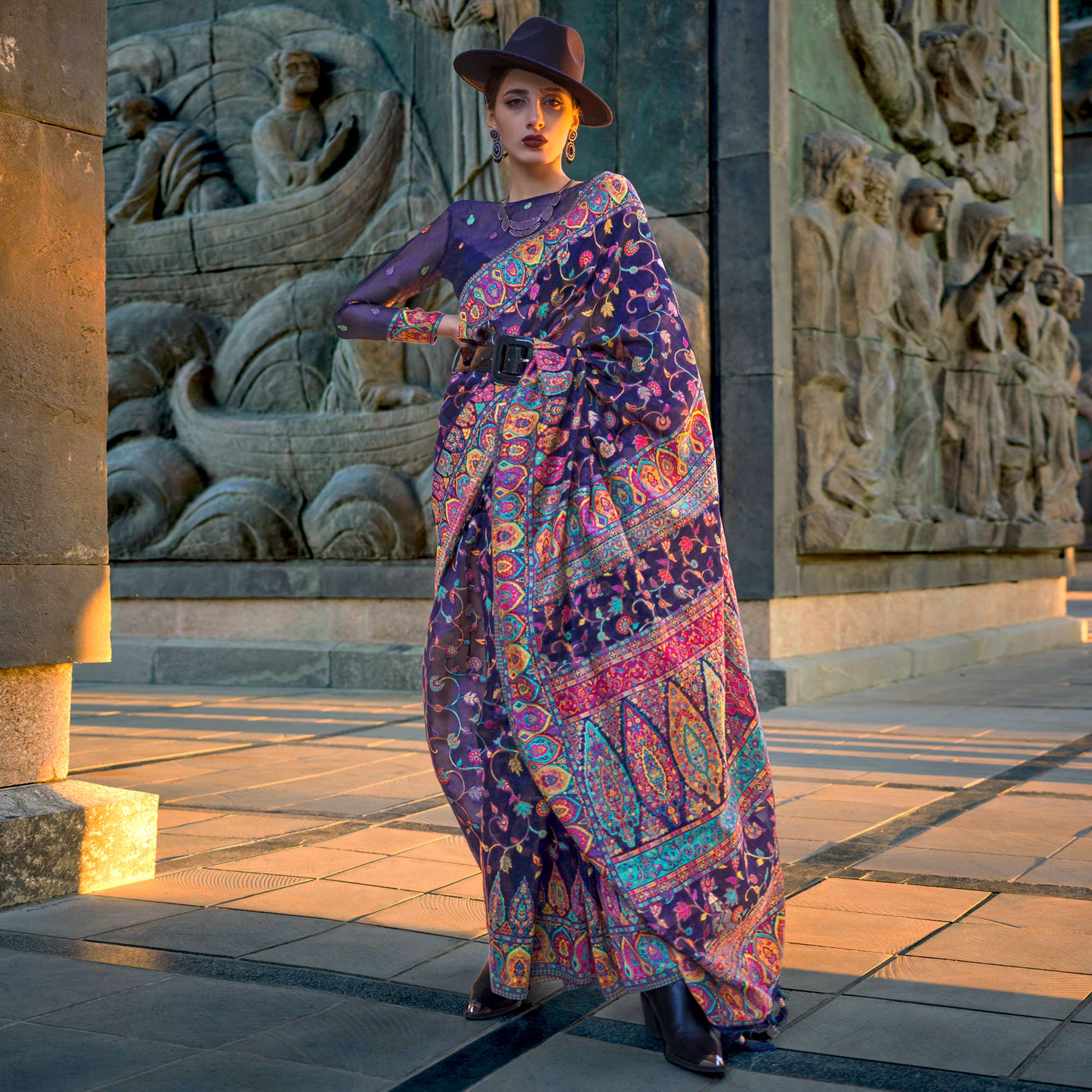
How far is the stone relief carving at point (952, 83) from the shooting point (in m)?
9.20

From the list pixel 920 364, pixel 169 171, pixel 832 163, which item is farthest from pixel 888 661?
pixel 169 171

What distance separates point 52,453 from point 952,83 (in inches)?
327

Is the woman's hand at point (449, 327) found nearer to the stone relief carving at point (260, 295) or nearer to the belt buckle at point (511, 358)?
the belt buckle at point (511, 358)

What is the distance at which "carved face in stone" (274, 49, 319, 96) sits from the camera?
363 inches

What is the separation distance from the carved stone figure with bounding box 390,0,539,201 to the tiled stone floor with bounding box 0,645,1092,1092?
408cm

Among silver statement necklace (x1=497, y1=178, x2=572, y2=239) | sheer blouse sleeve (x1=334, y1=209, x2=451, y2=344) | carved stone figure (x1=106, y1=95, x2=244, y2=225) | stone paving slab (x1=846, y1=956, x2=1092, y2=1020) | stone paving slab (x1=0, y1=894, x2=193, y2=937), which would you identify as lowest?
stone paving slab (x1=0, y1=894, x2=193, y2=937)

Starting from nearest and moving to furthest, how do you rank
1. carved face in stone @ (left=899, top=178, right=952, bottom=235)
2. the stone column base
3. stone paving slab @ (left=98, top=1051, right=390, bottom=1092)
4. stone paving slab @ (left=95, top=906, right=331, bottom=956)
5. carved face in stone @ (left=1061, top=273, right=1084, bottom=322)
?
stone paving slab @ (left=98, top=1051, right=390, bottom=1092) → stone paving slab @ (left=95, top=906, right=331, bottom=956) → the stone column base → carved face in stone @ (left=899, top=178, right=952, bottom=235) → carved face in stone @ (left=1061, top=273, right=1084, bottom=322)

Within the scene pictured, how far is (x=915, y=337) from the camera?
9625 millimetres

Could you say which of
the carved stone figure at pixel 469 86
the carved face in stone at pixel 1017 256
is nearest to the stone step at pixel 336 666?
the carved stone figure at pixel 469 86

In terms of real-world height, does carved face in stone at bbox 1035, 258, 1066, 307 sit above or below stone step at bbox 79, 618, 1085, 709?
above

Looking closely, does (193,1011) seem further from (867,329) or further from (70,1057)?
(867,329)

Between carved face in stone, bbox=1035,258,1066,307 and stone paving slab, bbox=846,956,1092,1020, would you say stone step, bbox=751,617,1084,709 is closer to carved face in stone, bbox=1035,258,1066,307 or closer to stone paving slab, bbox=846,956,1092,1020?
carved face in stone, bbox=1035,258,1066,307

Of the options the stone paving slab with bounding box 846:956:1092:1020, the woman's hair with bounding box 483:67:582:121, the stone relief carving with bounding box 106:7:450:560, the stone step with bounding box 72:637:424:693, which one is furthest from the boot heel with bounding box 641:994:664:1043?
the stone relief carving with bounding box 106:7:450:560

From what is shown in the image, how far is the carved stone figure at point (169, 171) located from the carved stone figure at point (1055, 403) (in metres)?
6.85
